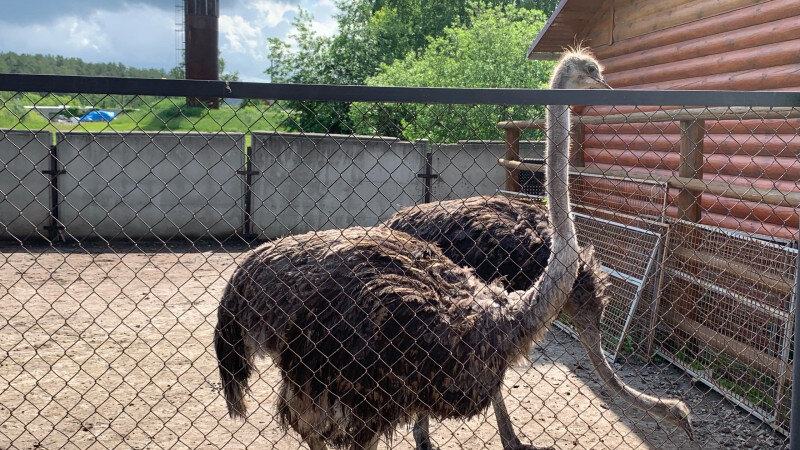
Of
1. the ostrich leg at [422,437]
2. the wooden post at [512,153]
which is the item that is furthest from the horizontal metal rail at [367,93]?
the wooden post at [512,153]

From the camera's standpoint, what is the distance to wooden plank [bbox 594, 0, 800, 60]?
5602 mm

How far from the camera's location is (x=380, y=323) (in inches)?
130

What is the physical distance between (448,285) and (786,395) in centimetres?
217

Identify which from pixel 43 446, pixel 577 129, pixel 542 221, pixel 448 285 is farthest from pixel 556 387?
pixel 577 129

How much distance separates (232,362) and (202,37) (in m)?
21.8

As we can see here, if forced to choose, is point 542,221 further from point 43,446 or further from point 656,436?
point 43,446

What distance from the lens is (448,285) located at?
3.55 m

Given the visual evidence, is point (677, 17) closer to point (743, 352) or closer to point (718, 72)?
point (718, 72)

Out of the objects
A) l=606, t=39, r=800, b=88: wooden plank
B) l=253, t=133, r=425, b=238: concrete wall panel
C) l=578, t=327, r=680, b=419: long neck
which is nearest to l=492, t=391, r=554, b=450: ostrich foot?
l=578, t=327, r=680, b=419: long neck

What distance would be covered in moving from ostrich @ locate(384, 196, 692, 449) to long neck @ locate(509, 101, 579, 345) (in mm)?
625

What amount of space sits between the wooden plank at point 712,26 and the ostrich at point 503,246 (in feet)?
7.55

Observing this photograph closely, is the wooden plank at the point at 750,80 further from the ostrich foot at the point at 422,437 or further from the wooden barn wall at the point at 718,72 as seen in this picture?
the ostrich foot at the point at 422,437

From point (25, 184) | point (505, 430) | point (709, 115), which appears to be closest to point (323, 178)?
point (25, 184)

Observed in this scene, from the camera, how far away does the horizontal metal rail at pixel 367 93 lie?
2.53m
